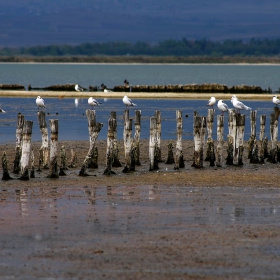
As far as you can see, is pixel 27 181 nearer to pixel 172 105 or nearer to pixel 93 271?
pixel 93 271

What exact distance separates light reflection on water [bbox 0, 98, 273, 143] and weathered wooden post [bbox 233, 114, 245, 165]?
8958mm

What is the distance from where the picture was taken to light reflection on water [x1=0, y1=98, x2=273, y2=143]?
113 feet

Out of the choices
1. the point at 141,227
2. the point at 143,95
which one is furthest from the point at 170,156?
the point at 143,95

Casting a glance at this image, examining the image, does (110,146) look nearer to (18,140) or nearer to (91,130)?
(91,130)

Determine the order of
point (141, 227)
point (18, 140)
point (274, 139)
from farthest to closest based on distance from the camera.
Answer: point (274, 139) → point (18, 140) → point (141, 227)

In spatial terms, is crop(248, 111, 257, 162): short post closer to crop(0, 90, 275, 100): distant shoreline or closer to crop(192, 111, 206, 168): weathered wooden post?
crop(192, 111, 206, 168): weathered wooden post

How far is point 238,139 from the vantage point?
23.7m

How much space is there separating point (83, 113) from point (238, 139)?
2312 centimetres

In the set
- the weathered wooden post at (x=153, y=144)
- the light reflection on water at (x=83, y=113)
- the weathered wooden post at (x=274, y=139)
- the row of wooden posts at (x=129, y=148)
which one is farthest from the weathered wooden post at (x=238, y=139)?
the light reflection on water at (x=83, y=113)

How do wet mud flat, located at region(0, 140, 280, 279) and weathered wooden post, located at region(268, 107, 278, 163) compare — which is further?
weathered wooden post, located at region(268, 107, 278, 163)

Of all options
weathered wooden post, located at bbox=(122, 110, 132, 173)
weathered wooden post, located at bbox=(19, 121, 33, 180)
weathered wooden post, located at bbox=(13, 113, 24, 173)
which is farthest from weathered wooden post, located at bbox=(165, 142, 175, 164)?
weathered wooden post, located at bbox=(19, 121, 33, 180)

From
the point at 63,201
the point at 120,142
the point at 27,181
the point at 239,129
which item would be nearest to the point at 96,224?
the point at 63,201

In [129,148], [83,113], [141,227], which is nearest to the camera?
[141,227]

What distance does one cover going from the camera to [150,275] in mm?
11359
